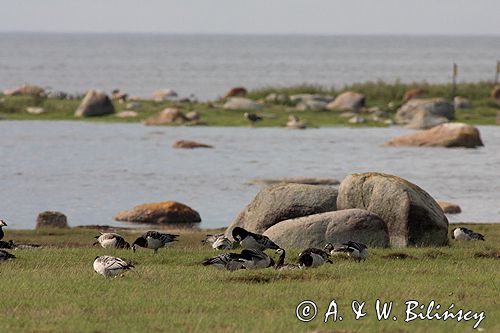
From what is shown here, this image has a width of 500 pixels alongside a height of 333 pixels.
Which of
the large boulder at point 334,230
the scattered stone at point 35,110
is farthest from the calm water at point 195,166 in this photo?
the large boulder at point 334,230

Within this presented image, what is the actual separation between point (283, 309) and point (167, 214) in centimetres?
1915

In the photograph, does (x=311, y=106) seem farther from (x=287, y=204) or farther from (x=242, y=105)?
(x=287, y=204)

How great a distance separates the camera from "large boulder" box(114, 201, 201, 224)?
34562 mm

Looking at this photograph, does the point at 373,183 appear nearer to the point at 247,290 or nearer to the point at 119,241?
the point at 119,241

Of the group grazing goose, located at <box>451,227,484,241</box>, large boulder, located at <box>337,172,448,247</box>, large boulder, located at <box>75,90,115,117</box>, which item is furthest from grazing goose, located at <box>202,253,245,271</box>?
large boulder, located at <box>75,90,115,117</box>

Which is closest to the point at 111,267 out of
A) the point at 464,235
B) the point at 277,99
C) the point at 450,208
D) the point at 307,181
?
the point at 464,235

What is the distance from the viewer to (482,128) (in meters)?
69.6

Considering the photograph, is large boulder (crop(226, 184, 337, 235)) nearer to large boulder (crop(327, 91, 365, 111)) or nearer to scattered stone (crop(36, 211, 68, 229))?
scattered stone (crop(36, 211, 68, 229))

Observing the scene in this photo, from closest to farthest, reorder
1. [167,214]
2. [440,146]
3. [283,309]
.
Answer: [283,309]
[167,214]
[440,146]

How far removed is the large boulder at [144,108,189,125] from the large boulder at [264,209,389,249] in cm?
4777

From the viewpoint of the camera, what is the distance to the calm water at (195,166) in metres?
39.0

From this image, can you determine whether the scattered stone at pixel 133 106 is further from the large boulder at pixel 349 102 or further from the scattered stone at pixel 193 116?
the large boulder at pixel 349 102

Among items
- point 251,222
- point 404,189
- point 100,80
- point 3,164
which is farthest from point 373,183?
point 100,80

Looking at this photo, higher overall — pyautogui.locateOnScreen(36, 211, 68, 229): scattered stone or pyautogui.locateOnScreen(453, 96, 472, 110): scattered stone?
pyautogui.locateOnScreen(36, 211, 68, 229): scattered stone
